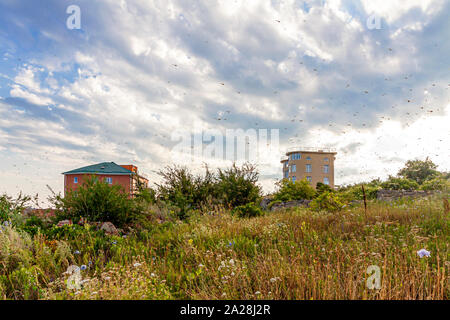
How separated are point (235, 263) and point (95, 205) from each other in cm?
507

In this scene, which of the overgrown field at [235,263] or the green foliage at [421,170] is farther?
the green foliage at [421,170]

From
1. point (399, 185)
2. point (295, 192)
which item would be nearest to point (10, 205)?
point (295, 192)

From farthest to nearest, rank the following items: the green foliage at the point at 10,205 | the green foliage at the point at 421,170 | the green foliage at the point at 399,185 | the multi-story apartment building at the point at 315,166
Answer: the multi-story apartment building at the point at 315,166 < the green foliage at the point at 421,170 < the green foliage at the point at 399,185 < the green foliage at the point at 10,205

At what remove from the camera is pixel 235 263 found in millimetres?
4047

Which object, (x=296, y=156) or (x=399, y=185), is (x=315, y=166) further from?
(x=399, y=185)

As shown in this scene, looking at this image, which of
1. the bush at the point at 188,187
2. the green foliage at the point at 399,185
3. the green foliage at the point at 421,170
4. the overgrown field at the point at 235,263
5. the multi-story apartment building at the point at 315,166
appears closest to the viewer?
the overgrown field at the point at 235,263

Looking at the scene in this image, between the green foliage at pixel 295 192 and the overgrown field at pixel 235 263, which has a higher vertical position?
the green foliage at pixel 295 192

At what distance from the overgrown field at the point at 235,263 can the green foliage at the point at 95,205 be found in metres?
1.24

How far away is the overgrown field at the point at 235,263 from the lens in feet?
9.82

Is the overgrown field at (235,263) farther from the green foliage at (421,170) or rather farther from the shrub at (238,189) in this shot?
the green foliage at (421,170)

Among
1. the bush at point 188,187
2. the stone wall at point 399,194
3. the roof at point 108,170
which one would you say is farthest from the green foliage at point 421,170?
the roof at point 108,170

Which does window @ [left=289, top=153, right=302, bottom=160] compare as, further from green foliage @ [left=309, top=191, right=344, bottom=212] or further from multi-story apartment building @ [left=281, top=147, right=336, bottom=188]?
green foliage @ [left=309, top=191, right=344, bottom=212]

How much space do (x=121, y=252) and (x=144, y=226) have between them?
10.5 feet
